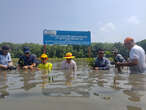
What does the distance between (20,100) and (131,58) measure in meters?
3.36

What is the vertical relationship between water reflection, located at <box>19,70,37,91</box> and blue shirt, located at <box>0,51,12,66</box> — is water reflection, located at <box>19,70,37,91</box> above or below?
below

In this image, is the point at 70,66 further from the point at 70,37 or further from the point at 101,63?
the point at 70,37

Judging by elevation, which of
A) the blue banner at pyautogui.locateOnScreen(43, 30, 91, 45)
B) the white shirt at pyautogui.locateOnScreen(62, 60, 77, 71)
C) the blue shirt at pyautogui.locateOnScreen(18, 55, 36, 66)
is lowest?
the white shirt at pyautogui.locateOnScreen(62, 60, 77, 71)

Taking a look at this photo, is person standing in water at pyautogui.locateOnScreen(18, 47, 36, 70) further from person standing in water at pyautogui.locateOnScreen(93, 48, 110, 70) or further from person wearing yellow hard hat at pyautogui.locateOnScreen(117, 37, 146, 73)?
person wearing yellow hard hat at pyautogui.locateOnScreen(117, 37, 146, 73)

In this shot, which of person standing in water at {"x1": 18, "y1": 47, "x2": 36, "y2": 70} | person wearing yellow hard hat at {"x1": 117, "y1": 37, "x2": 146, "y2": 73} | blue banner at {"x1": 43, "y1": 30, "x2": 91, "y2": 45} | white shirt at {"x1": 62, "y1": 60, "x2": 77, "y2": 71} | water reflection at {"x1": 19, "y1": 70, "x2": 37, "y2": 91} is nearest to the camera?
water reflection at {"x1": 19, "y1": 70, "x2": 37, "y2": 91}

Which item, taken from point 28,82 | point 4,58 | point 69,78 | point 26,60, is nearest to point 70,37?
point 26,60

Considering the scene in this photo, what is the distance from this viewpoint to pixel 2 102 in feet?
7.01

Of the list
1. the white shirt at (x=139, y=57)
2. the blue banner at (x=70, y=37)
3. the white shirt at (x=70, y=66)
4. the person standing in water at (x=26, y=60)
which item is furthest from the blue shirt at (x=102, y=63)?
the blue banner at (x=70, y=37)

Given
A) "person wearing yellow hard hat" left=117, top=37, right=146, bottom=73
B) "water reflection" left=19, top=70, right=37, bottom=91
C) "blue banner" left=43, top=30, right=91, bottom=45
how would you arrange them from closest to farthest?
1. "water reflection" left=19, top=70, right=37, bottom=91
2. "person wearing yellow hard hat" left=117, top=37, right=146, bottom=73
3. "blue banner" left=43, top=30, right=91, bottom=45

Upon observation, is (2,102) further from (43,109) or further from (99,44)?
(99,44)

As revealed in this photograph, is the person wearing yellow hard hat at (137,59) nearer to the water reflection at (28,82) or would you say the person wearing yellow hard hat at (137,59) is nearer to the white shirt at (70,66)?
the white shirt at (70,66)

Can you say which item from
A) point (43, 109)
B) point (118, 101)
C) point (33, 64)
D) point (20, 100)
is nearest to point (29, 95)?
point (20, 100)

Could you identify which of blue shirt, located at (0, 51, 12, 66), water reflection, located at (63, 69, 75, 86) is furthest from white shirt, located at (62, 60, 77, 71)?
blue shirt, located at (0, 51, 12, 66)

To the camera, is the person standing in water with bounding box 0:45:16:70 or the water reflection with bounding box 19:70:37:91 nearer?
the water reflection with bounding box 19:70:37:91
